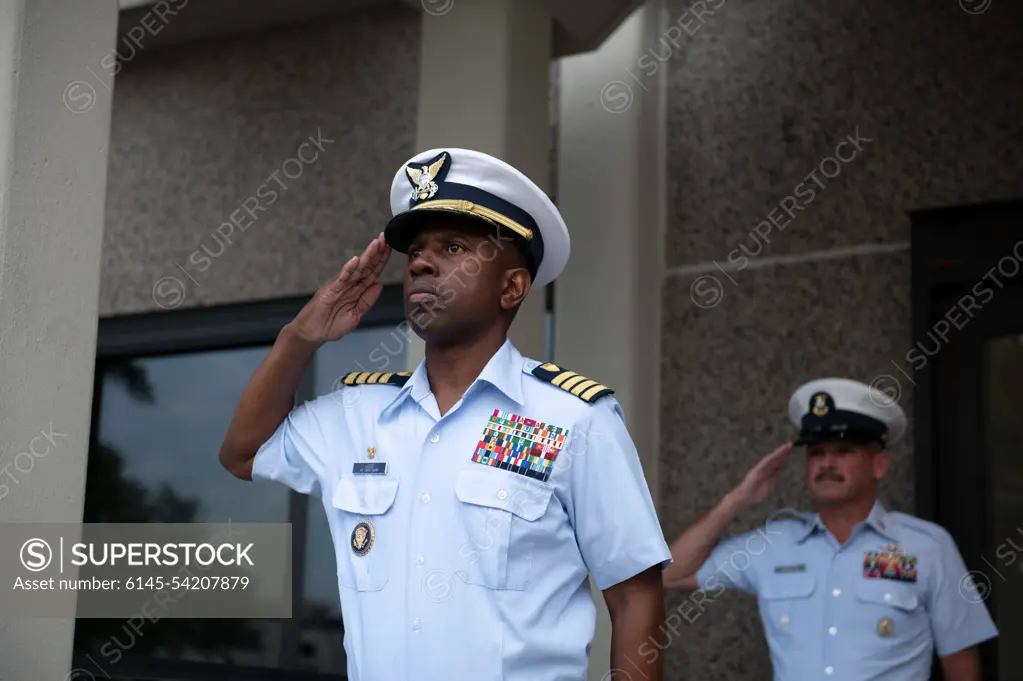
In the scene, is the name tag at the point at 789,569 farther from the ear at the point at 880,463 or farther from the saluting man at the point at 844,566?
the ear at the point at 880,463

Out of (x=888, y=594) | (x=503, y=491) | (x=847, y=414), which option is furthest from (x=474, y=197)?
(x=888, y=594)

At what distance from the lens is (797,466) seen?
4.24 meters

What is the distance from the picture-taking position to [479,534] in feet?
7.02

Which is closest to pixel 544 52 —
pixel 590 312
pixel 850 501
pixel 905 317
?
pixel 590 312

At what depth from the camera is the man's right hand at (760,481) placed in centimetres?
393

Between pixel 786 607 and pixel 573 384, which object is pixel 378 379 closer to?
pixel 573 384

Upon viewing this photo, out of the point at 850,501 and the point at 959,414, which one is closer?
the point at 850,501

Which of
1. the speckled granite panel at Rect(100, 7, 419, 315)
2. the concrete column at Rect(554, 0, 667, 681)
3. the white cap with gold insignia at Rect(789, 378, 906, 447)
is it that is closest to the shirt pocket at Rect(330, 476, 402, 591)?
the white cap with gold insignia at Rect(789, 378, 906, 447)

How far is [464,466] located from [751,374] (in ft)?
7.68

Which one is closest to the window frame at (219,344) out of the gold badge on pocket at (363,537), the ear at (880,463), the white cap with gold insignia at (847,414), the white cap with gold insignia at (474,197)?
the white cap with gold insignia at (847,414)

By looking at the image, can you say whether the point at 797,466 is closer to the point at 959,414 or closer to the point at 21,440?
the point at 959,414

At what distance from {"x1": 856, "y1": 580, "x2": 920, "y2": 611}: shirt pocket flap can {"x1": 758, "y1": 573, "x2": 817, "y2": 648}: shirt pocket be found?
156 millimetres

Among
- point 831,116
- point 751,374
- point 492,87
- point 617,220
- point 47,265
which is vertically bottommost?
point 47,265

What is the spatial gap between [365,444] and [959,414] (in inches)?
97.9
